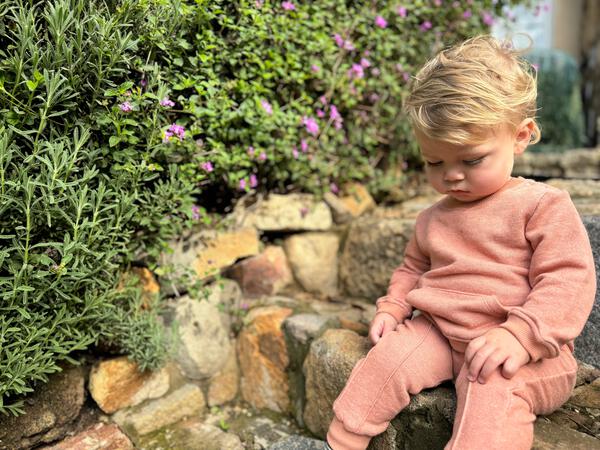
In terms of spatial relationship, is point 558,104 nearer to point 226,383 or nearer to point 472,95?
point 472,95

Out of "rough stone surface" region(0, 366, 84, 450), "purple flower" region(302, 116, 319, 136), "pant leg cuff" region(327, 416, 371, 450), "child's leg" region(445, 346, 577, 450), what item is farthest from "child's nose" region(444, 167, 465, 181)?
"rough stone surface" region(0, 366, 84, 450)

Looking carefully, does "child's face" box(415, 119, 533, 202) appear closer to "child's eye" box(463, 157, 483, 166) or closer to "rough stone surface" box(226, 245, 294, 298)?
"child's eye" box(463, 157, 483, 166)

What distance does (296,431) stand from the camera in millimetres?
2182

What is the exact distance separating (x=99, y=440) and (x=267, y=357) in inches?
31.6

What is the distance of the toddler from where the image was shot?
4.30 ft

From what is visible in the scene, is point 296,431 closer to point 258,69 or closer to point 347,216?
point 347,216

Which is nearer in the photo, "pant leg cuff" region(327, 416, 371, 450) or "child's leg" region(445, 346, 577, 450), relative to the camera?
"child's leg" region(445, 346, 577, 450)

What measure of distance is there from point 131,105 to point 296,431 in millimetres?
1530

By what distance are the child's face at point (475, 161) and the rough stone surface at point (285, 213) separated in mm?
1243

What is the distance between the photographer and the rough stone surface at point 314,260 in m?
2.75

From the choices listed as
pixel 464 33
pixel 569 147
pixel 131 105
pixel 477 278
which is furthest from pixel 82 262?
pixel 569 147

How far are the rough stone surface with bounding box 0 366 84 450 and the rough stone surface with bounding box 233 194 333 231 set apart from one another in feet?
3.50

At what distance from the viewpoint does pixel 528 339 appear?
4.29 feet

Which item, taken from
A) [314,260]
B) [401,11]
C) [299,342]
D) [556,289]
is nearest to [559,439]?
[556,289]
